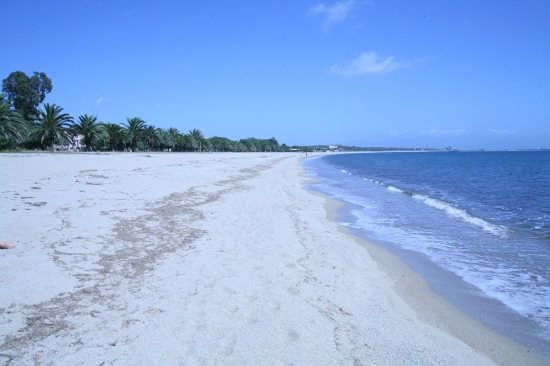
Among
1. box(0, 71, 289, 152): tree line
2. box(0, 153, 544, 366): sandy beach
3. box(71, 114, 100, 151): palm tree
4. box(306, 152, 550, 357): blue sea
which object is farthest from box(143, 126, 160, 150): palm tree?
box(0, 153, 544, 366): sandy beach

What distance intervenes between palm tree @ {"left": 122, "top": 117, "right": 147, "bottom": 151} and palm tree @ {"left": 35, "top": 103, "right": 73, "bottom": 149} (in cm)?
1822

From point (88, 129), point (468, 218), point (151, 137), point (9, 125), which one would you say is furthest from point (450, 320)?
point (151, 137)

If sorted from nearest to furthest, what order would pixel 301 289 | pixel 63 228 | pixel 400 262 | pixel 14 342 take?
pixel 14 342 → pixel 301 289 → pixel 63 228 → pixel 400 262

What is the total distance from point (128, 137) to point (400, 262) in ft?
229

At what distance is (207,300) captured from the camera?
16.1 ft

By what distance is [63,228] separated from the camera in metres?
7.53

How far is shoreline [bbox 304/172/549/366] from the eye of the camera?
4.25 metres

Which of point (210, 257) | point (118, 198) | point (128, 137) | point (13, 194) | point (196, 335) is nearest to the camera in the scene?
point (196, 335)

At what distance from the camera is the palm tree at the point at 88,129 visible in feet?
194

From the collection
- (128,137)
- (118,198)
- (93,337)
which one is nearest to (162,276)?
(93,337)

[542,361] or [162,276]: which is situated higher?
[162,276]

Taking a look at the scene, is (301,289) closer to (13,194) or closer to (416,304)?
(416,304)

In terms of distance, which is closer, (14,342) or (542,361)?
(14,342)

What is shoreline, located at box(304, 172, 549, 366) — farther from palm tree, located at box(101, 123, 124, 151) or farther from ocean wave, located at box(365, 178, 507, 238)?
palm tree, located at box(101, 123, 124, 151)
